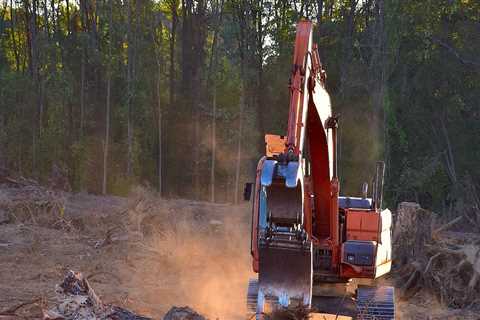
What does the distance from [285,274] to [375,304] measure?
2224mm

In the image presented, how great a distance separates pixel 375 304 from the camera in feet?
28.8

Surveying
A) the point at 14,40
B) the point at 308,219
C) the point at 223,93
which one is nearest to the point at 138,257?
the point at 308,219

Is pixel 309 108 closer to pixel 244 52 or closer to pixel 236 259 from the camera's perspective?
pixel 236 259

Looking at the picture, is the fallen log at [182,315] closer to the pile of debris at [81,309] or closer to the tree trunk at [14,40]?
the pile of debris at [81,309]

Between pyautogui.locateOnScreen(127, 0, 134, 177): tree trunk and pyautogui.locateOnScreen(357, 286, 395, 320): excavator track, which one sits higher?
pyautogui.locateOnScreen(127, 0, 134, 177): tree trunk

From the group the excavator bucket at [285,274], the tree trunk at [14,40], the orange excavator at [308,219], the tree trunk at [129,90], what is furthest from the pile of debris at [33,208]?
the tree trunk at [14,40]

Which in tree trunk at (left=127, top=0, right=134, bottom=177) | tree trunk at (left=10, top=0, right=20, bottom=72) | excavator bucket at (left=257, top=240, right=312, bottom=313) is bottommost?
excavator bucket at (left=257, top=240, right=312, bottom=313)

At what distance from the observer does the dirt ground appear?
11.4m

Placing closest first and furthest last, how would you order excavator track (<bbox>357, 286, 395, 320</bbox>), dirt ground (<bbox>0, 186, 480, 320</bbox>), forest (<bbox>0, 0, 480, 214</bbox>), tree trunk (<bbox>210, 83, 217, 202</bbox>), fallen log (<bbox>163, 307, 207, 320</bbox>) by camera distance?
fallen log (<bbox>163, 307, 207, 320</bbox>) < excavator track (<bbox>357, 286, 395, 320</bbox>) < dirt ground (<bbox>0, 186, 480, 320</bbox>) < forest (<bbox>0, 0, 480, 214</bbox>) < tree trunk (<bbox>210, 83, 217, 202</bbox>)

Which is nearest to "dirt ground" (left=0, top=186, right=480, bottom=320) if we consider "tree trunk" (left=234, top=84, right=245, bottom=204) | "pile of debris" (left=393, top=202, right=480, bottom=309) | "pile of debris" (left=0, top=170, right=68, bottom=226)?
"pile of debris" (left=0, top=170, right=68, bottom=226)

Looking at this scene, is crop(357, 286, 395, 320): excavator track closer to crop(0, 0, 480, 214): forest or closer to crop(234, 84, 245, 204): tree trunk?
crop(0, 0, 480, 214): forest

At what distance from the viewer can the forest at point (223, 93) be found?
1106 inches

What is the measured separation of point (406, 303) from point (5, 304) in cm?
667

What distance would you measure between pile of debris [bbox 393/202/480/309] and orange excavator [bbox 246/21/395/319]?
3.21 m
